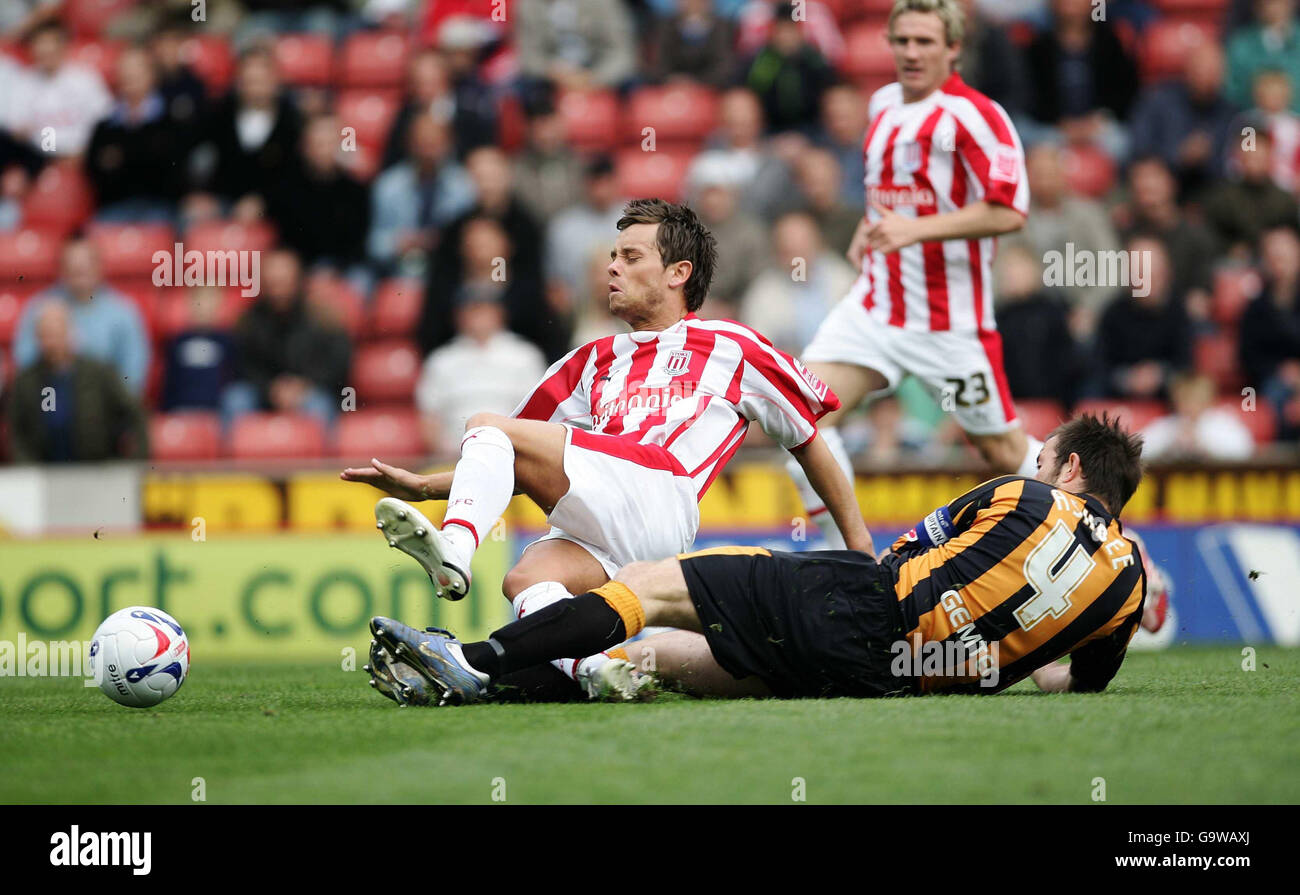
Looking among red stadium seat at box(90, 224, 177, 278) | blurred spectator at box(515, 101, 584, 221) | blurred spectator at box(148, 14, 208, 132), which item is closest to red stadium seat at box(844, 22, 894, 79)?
blurred spectator at box(515, 101, 584, 221)

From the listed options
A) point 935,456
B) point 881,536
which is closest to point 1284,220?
point 935,456

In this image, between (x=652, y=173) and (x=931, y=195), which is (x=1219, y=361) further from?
(x=931, y=195)

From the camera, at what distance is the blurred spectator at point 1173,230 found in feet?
36.6

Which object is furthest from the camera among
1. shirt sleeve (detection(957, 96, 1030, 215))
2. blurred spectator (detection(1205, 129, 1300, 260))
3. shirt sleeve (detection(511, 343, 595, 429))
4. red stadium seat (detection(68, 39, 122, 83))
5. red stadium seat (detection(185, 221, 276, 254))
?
red stadium seat (detection(68, 39, 122, 83))

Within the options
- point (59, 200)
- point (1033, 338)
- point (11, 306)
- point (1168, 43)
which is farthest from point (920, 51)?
point (59, 200)

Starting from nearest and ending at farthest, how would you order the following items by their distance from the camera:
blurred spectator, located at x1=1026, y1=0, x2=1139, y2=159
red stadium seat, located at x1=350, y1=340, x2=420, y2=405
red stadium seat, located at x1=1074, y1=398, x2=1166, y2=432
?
red stadium seat, located at x1=1074, y1=398, x2=1166, y2=432
red stadium seat, located at x1=350, y1=340, x2=420, y2=405
blurred spectator, located at x1=1026, y1=0, x2=1139, y2=159

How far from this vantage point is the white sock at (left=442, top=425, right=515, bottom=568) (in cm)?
486

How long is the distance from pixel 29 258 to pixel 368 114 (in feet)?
9.89

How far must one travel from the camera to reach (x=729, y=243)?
11.3 meters

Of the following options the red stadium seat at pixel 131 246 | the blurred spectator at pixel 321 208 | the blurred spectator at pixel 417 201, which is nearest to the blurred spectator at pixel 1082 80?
the blurred spectator at pixel 417 201

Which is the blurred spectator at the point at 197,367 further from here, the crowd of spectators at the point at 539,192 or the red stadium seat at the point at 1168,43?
the red stadium seat at the point at 1168,43

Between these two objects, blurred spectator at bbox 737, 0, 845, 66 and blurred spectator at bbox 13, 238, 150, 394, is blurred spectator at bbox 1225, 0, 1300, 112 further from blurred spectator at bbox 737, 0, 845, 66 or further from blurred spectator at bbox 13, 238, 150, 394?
blurred spectator at bbox 13, 238, 150, 394

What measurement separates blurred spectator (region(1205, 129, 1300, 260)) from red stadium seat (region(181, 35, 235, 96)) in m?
8.05

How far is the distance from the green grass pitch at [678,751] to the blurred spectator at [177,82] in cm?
821
